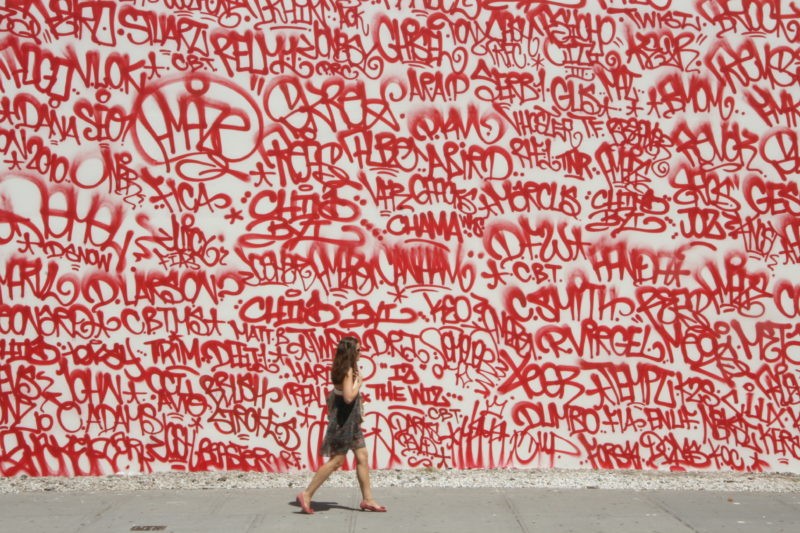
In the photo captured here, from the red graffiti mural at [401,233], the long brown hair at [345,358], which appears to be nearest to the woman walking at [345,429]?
the long brown hair at [345,358]

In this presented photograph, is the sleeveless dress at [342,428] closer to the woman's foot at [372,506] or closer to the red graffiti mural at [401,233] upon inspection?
the woman's foot at [372,506]

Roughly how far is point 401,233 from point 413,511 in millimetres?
2565

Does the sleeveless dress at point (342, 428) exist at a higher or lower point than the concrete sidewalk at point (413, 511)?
higher

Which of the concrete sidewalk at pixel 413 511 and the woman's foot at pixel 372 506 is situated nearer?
the concrete sidewalk at pixel 413 511

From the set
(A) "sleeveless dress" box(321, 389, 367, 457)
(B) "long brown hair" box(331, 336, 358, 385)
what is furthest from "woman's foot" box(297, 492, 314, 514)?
(B) "long brown hair" box(331, 336, 358, 385)

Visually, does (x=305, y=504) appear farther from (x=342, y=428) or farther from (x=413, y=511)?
(x=413, y=511)

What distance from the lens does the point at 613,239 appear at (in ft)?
32.1

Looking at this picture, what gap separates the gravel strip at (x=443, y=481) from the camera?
9.28 meters

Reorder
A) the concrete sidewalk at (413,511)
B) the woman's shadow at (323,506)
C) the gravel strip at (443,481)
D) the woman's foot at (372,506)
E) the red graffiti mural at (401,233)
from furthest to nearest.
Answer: the red graffiti mural at (401,233) < the gravel strip at (443,481) < the woman's shadow at (323,506) < the woman's foot at (372,506) < the concrete sidewalk at (413,511)

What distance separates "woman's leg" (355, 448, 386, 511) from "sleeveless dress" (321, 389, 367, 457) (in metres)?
0.07

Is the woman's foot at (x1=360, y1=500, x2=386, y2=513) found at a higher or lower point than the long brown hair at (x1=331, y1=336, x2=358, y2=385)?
lower

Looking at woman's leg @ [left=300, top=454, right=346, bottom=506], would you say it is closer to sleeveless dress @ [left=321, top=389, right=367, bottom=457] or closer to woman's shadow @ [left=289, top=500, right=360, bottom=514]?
sleeveless dress @ [left=321, top=389, right=367, bottom=457]

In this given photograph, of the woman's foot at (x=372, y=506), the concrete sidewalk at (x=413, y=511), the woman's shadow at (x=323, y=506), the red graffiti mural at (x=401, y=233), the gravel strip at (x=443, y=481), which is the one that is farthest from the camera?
the red graffiti mural at (x=401, y=233)

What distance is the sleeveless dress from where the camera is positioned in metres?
8.18
